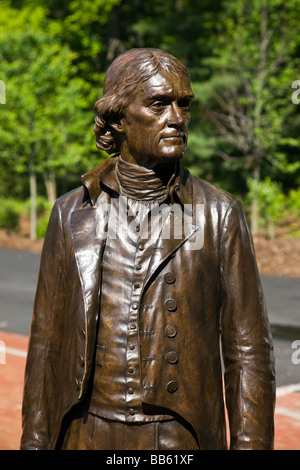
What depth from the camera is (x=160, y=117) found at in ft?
8.34

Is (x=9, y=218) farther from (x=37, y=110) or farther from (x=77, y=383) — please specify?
(x=77, y=383)

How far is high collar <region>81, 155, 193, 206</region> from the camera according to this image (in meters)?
2.62

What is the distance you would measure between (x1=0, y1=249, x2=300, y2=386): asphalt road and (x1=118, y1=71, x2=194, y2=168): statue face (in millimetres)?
6449

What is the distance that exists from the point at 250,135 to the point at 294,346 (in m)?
15.1

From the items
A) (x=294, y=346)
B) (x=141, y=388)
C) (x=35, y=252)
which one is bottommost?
(x=35, y=252)

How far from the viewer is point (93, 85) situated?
3447 centimetres

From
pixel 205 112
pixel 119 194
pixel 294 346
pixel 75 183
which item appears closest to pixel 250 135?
pixel 205 112

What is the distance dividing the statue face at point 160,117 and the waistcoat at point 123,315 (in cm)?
22

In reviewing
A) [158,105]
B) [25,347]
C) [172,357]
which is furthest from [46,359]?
[25,347]

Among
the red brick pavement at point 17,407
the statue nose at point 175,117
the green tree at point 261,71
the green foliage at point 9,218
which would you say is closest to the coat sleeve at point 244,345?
the statue nose at point 175,117

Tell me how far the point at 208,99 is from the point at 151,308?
25239mm

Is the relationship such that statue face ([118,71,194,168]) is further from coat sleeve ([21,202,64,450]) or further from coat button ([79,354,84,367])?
coat button ([79,354,84,367])

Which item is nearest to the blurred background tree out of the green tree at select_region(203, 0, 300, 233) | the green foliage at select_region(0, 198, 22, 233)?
the green tree at select_region(203, 0, 300, 233)
